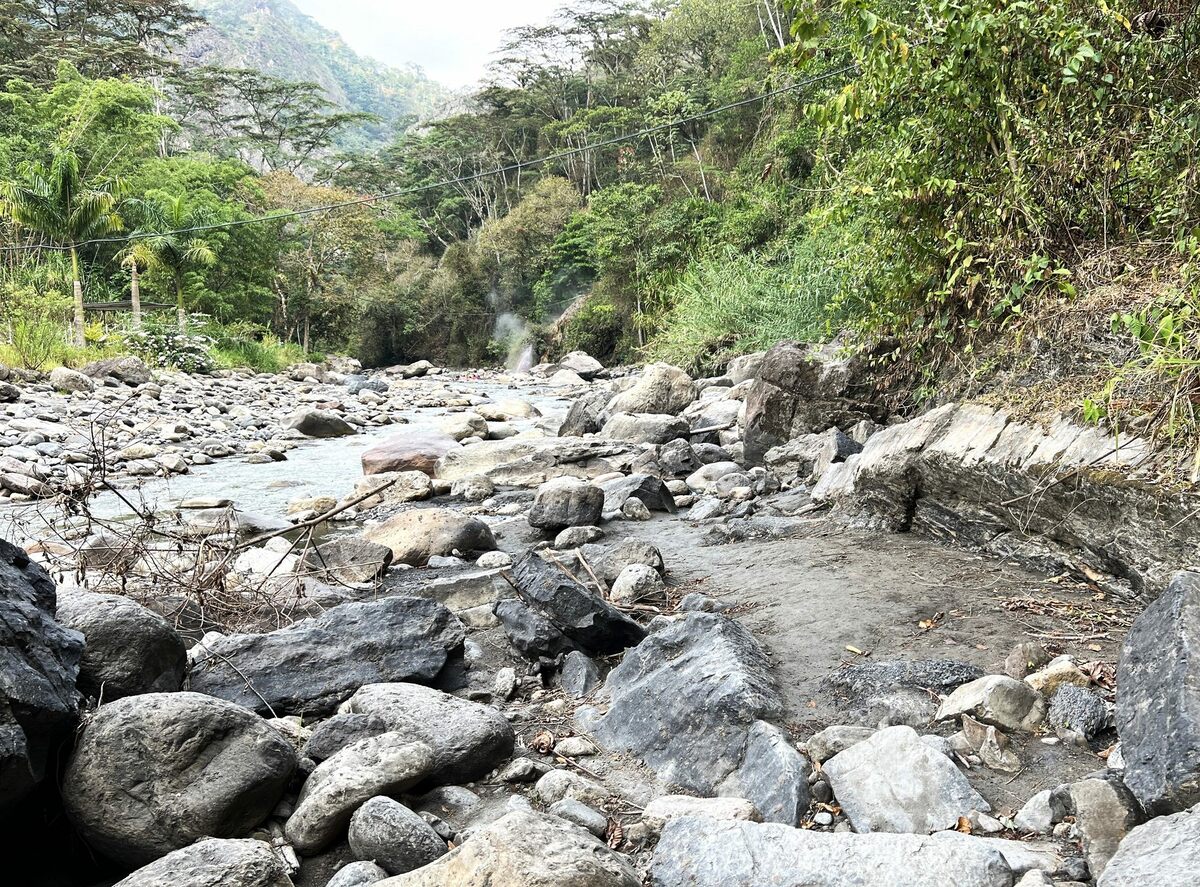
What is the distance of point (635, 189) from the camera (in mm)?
25281

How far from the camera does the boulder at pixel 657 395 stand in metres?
11.2

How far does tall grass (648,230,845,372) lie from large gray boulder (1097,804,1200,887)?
1038 cm

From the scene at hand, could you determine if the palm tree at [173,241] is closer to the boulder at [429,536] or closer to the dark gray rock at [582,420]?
the dark gray rock at [582,420]

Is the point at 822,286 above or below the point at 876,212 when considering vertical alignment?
below

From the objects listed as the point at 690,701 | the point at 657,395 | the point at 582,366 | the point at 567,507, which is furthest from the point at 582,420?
the point at 582,366

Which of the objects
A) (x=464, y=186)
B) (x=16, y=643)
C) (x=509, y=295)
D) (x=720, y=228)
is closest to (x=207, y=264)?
(x=509, y=295)

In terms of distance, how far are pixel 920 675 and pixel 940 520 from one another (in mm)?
1726

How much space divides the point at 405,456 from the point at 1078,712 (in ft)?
23.4

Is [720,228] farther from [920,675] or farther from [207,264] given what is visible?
[920,675]

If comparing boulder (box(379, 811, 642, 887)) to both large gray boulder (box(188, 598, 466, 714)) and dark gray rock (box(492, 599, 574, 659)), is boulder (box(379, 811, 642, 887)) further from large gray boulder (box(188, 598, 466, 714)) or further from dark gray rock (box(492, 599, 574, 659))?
dark gray rock (box(492, 599, 574, 659))

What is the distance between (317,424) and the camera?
13.1m

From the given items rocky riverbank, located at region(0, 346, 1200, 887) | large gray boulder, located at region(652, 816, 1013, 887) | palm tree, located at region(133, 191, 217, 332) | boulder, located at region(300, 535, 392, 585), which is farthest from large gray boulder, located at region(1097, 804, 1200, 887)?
palm tree, located at region(133, 191, 217, 332)

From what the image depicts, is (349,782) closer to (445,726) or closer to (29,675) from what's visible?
(445,726)

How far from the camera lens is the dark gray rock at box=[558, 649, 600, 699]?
331cm
